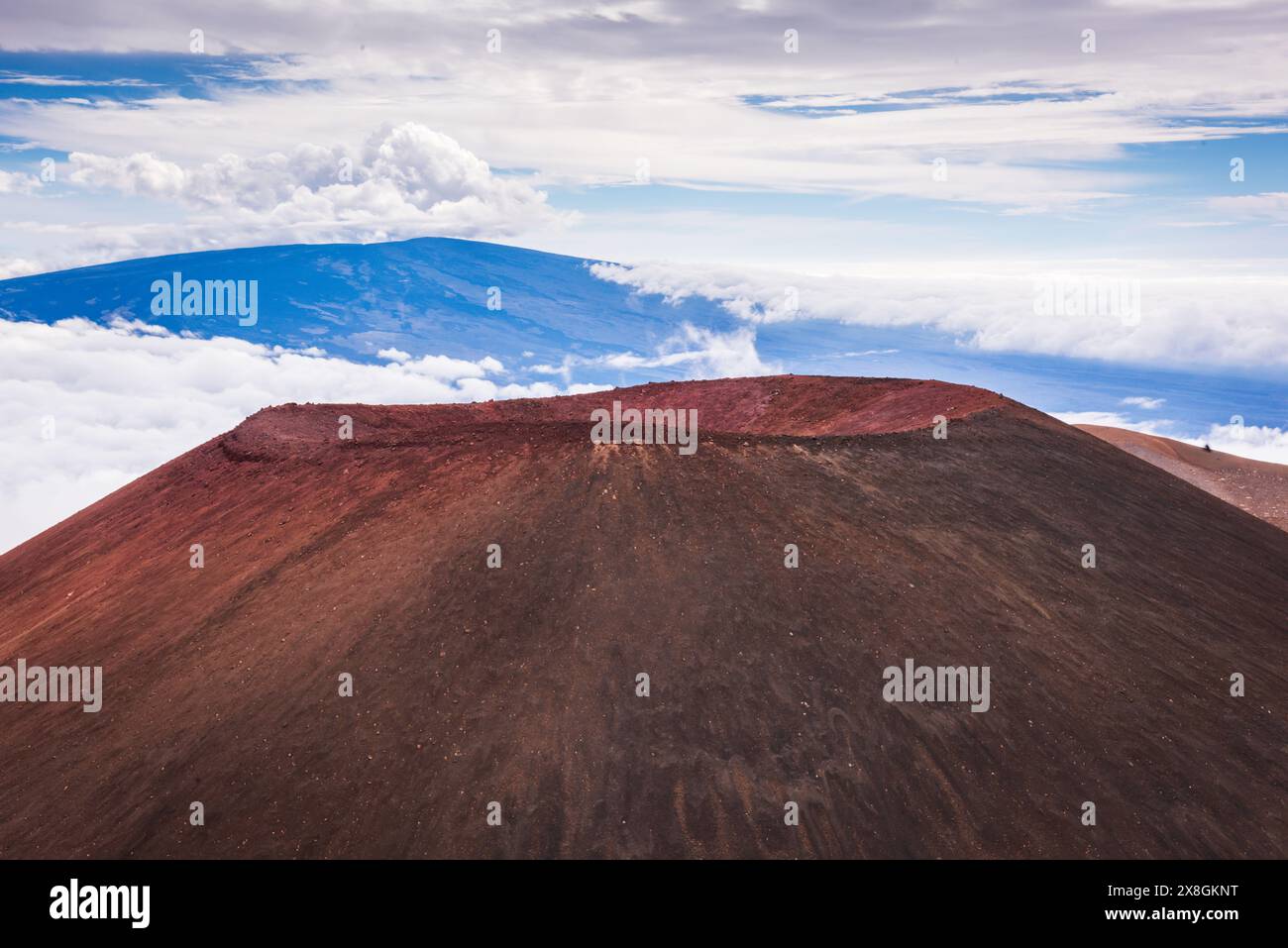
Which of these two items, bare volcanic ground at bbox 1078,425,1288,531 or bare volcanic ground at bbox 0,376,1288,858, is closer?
bare volcanic ground at bbox 0,376,1288,858

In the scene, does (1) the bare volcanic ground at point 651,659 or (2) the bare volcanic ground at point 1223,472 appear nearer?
(1) the bare volcanic ground at point 651,659

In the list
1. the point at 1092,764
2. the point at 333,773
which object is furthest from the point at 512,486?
the point at 1092,764

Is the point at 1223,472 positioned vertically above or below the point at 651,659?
above
